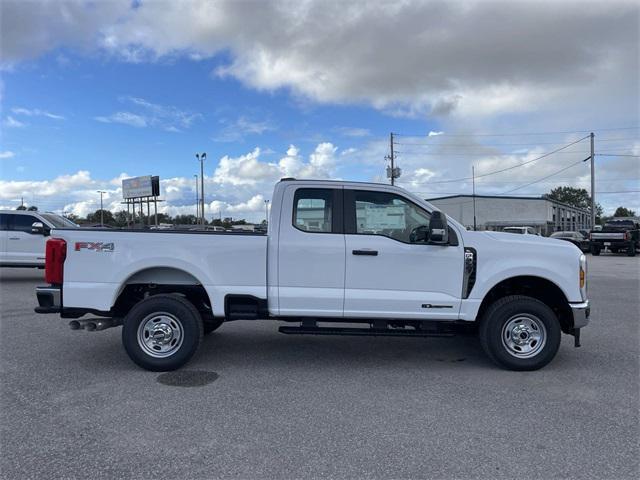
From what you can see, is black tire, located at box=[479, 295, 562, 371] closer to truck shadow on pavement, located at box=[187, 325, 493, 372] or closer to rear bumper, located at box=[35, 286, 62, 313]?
truck shadow on pavement, located at box=[187, 325, 493, 372]

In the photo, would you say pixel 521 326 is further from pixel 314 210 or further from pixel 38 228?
pixel 38 228

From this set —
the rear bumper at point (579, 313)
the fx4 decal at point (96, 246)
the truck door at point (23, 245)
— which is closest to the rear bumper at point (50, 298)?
the fx4 decal at point (96, 246)

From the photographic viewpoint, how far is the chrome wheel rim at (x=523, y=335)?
17.5 feet

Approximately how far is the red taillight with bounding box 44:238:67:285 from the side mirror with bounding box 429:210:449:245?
3.94 meters

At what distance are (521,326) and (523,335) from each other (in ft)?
0.34

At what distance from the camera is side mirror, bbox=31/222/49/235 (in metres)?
13.1

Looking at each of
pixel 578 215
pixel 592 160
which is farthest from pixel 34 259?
pixel 578 215

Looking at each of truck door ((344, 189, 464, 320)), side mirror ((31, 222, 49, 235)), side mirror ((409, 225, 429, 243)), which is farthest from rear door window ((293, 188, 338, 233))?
side mirror ((31, 222, 49, 235))

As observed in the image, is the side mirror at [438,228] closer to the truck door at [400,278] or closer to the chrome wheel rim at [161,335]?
the truck door at [400,278]

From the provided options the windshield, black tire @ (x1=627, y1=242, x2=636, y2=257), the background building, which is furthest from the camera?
the background building

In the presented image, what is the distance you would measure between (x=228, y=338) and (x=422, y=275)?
10.1 feet

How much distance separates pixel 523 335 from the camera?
5.36 m

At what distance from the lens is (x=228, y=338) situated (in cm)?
695

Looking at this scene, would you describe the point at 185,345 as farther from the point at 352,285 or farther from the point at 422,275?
the point at 422,275
